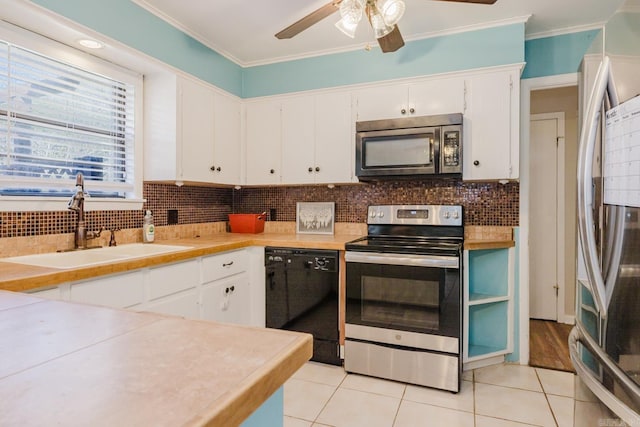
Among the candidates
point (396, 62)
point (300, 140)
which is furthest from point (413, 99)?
point (300, 140)

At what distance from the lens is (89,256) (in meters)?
2.12

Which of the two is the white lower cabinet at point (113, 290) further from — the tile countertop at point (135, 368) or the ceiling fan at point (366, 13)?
the ceiling fan at point (366, 13)

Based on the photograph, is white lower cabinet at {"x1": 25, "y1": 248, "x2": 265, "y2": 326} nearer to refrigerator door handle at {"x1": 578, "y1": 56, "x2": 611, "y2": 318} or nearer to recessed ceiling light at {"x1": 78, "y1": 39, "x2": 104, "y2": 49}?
recessed ceiling light at {"x1": 78, "y1": 39, "x2": 104, "y2": 49}

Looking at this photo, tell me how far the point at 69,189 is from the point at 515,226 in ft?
9.97

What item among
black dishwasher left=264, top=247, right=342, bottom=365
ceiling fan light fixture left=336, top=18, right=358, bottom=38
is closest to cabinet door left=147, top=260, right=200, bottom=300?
black dishwasher left=264, top=247, right=342, bottom=365

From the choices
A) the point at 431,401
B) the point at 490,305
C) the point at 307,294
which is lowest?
the point at 431,401

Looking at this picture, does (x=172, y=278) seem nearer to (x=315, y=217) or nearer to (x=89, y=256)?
(x=89, y=256)

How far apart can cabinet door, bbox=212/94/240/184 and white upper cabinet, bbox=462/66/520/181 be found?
1.86m

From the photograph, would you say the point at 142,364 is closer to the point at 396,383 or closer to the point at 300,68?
the point at 396,383

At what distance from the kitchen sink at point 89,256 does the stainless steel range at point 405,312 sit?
46.4 inches

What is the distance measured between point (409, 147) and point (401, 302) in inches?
43.1

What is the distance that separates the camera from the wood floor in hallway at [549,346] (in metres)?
2.65

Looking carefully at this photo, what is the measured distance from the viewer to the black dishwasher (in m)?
2.57

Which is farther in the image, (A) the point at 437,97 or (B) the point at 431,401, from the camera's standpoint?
(A) the point at 437,97
